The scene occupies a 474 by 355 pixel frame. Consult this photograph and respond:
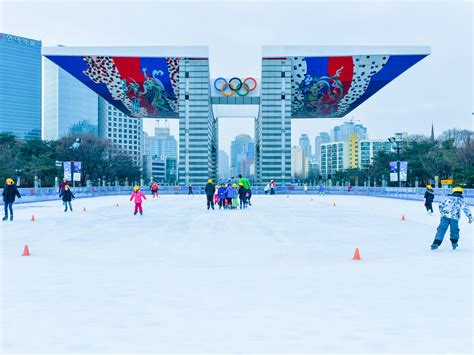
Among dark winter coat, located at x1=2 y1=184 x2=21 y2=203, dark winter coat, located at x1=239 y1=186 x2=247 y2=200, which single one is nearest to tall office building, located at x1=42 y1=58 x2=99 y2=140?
dark winter coat, located at x1=239 y1=186 x2=247 y2=200

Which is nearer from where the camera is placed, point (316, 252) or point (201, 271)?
point (201, 271)

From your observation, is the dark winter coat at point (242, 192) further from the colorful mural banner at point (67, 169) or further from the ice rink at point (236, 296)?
the colorful mural banner at point (67, 169)

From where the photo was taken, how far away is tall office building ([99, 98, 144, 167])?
176 m

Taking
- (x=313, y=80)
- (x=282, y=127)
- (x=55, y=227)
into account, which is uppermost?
(x=313, y=80)

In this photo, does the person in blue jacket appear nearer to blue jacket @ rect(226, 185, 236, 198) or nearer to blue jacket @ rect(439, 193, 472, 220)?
blue jacket @ rect(226, 185, 236, 198)

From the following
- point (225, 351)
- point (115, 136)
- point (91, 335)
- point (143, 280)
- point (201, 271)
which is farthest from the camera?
point (115, 136)

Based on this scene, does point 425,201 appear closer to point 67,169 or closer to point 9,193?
point 9,193

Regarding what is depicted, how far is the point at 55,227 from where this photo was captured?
15.6 metres

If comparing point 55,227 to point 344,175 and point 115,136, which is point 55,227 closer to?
point 344,175

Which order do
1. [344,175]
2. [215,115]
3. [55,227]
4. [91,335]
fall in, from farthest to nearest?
[344,175], [215,115], [55,227], [91,335]

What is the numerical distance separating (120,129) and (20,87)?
40.2 meters

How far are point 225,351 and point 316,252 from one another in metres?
6.14

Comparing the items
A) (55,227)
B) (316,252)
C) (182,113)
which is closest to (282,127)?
(182,113)

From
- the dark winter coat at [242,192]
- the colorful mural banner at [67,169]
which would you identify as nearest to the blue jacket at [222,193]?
the dark winter coat at [242,192]
